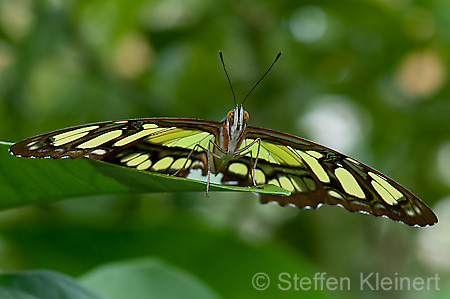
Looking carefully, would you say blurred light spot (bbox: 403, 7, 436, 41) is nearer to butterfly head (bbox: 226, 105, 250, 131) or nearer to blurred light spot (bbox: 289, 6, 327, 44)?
blurred light spot (bbox: 289, 6, 327, 44)


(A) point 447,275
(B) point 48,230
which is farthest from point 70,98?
(A) point 447,275

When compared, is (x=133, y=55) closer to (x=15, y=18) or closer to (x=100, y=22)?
(x=100, y=22)

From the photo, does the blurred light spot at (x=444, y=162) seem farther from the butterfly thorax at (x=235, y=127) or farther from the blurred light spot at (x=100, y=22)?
the blurred light spot at (x=100, y=22)

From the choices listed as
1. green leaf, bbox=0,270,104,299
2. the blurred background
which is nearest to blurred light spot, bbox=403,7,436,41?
the blurred background

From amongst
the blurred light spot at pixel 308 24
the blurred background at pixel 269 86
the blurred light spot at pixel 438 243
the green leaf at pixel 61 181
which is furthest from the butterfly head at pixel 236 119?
the blurred light spot at pixel 438 243

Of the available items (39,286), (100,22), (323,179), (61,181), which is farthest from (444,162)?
(39,286)

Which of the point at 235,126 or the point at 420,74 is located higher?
the point at 420,74

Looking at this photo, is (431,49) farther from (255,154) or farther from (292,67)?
(255,154)

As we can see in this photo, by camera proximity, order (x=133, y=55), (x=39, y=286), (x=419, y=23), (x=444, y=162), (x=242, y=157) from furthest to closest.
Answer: (x=444, y=162) → (x=133, y=55) → (x=419, y=23) → (x=242, y=157) → (x=39, y=286)

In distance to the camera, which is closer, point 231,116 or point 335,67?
point 231,116
